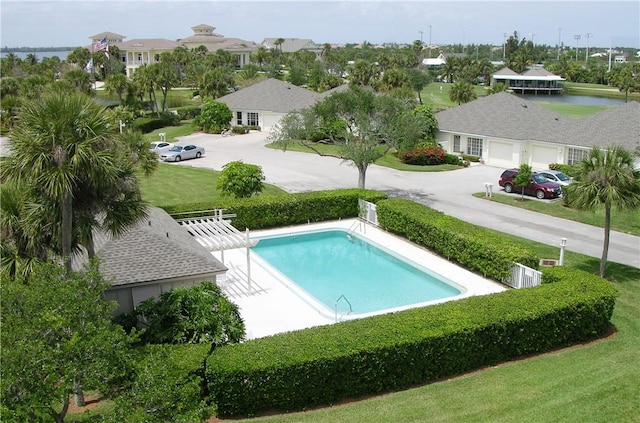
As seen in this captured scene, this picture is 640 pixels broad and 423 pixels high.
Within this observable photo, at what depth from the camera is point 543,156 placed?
41094mm

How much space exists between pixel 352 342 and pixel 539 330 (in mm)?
5277

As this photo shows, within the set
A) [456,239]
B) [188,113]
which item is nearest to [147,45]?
[188,113]

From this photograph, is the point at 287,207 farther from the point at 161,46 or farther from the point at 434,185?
the point at 161,46

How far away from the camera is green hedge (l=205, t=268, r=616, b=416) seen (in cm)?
1333

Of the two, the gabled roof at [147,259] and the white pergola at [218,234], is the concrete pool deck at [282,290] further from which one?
the gabled roof at [147,259]

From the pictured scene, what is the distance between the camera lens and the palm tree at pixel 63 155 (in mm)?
12438

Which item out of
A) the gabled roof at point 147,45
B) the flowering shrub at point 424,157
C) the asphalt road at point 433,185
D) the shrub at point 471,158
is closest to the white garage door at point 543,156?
the asphalt road at point 433,185

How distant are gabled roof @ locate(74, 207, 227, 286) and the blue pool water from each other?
480 cm

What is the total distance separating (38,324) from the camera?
9031 millimetres

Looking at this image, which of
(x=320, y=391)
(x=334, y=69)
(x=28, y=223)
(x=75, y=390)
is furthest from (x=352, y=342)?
(x=334, y=69)

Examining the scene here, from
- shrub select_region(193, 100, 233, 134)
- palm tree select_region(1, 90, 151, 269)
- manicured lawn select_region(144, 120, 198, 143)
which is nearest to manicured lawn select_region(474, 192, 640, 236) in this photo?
palm tree select_region(1, 90, 151, 269)

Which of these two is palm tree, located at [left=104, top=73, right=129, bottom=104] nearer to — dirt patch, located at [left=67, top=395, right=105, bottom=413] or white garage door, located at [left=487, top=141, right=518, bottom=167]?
white garage door, located at [left=487, top=141, right=518, bottom=167]

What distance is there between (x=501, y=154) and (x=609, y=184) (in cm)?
2331

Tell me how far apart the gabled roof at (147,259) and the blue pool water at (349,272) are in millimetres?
4801
